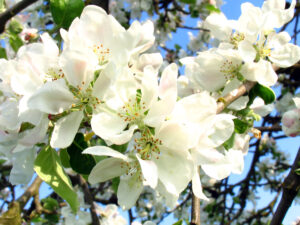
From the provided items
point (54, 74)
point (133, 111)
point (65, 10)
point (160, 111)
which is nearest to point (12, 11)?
point (65, 10)

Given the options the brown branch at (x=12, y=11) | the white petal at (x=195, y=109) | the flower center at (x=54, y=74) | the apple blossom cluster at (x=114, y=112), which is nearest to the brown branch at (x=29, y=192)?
the brown branch at (x=12, y=11)

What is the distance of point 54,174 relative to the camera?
0.99 m

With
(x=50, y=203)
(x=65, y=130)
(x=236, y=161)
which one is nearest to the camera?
(x=65, y=130)

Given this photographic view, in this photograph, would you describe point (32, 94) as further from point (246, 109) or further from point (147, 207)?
point (147, 207)

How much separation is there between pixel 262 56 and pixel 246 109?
22 cm

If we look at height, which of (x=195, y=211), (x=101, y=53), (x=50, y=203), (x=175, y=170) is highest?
(x=101, y=53)

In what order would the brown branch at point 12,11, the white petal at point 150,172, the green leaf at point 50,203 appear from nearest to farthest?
the white petal at point 150,172
the brown branch at point 12,11
the green leaf at point 50,203

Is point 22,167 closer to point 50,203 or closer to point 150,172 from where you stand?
point 150,172

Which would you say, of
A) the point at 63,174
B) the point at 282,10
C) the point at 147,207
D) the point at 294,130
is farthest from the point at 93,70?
the point at 147,207

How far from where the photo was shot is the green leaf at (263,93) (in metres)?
1.15

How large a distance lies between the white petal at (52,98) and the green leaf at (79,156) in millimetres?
151

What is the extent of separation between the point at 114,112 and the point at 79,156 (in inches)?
7.9

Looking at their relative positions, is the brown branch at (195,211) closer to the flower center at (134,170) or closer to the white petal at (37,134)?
the flower center at (134,170)

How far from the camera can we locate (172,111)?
0.85 m
